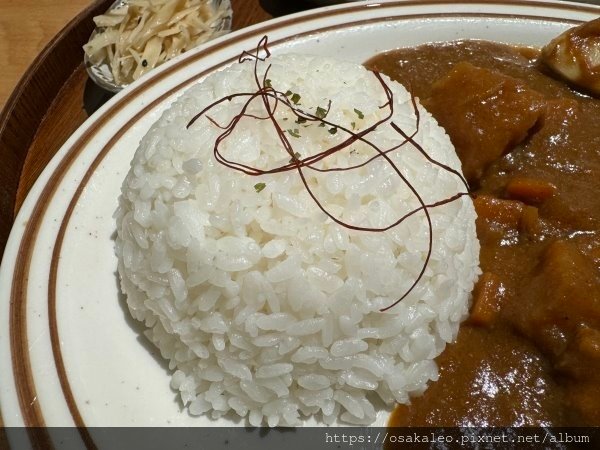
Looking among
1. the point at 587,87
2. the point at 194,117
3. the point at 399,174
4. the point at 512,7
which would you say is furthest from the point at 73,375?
the point at 512,7

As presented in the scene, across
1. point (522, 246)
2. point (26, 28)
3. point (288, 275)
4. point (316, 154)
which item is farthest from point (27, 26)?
point (522, 246)

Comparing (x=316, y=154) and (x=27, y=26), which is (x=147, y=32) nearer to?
(x=27, y=26)

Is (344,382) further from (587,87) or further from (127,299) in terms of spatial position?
(587,87)

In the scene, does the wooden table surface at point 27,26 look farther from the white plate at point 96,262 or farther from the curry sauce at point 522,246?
the curry sauce at point 522,246

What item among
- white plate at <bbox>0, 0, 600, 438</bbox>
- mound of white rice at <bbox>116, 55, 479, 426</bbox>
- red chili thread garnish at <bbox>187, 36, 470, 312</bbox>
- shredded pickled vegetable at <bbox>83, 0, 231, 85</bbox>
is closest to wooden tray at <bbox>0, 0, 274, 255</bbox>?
shredded pickled vegetable at <bbox>83, 0, 231, 85</bbox>

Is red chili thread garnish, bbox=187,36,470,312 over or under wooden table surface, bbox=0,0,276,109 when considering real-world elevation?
over

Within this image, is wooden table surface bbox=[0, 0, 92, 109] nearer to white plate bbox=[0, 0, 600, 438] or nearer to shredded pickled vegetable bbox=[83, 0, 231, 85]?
shredded pickled vegetable bbox=[83, 0, 231, 85]

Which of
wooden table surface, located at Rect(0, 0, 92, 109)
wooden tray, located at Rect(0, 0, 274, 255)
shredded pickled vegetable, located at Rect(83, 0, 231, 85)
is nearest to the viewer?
wooden tray, located at Rect(0, 0, 274, 255)
